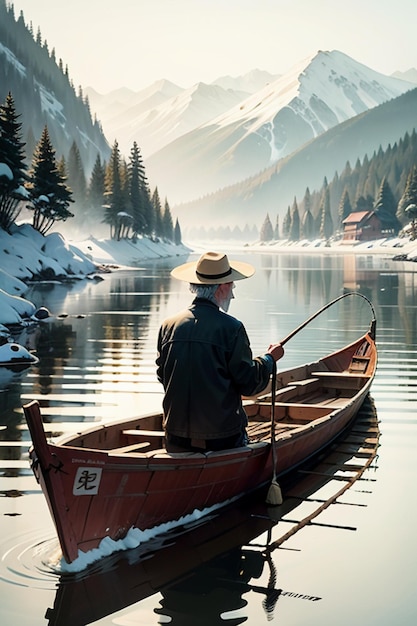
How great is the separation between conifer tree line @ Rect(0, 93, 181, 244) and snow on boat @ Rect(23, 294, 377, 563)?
4013cm

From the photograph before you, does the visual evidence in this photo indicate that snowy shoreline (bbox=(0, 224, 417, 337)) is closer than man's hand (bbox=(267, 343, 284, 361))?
No

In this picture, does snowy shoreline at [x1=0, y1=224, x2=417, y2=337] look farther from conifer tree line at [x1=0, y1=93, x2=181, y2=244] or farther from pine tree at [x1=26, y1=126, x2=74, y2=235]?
pine tree at [x1=26, y1=126, x2=74, y2=235]

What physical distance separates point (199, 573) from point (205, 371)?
79.2 inches

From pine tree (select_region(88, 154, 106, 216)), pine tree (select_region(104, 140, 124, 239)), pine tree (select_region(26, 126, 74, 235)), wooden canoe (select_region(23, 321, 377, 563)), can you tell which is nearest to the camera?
wooden canoe (select_region(23, 321, 377, 563))

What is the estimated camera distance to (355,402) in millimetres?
12891

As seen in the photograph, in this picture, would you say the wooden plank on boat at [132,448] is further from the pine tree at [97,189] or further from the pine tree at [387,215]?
the pine tree at [387,215]

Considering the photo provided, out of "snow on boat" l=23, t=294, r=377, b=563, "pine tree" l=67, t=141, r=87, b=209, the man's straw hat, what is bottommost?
"snow on boat" l=23, t=294, r=377, b=563

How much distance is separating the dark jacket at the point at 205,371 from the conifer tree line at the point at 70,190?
41684 mm

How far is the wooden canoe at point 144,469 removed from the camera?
7.00 metres

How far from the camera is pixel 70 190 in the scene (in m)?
65.6

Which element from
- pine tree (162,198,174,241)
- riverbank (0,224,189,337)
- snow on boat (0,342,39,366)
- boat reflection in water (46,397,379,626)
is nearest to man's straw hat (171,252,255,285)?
boat reflection in water (46,397,379,626)

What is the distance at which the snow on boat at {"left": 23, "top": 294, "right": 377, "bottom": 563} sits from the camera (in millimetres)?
7008

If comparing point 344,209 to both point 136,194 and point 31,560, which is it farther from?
point 31,560

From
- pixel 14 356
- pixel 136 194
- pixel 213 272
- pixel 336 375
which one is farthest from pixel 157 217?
pixel 213 272
